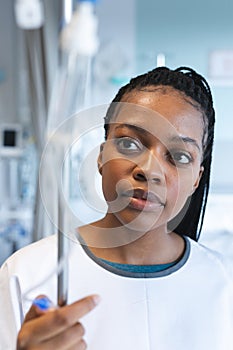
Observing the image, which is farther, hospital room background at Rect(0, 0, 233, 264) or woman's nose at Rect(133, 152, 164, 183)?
hospital room background at Rect(0, 0, 233, 264)

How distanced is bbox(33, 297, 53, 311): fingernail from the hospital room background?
90 millimetres

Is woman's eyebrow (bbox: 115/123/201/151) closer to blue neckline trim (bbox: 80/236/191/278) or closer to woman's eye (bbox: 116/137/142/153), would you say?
woman's eye (bbox: 116/137/142/153)

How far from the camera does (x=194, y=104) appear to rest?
0.51 m

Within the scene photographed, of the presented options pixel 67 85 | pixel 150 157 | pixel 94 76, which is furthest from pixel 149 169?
pixel 94 76

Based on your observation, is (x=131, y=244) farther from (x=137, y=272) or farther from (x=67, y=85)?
(x=67, y=85)

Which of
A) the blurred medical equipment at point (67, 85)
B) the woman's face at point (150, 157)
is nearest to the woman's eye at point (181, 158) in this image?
the woman's face at point (150, 157)

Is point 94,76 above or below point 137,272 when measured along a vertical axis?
below

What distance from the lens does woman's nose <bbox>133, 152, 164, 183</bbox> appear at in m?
0.47

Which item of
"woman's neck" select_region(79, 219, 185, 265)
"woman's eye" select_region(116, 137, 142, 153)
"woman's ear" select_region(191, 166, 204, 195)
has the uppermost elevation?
"woman's eye" select_region(116, 137, 142, 153)

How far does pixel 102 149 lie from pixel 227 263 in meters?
0.21

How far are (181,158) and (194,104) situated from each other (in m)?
0.07

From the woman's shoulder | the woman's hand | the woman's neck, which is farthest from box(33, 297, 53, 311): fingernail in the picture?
the woman's shoulder

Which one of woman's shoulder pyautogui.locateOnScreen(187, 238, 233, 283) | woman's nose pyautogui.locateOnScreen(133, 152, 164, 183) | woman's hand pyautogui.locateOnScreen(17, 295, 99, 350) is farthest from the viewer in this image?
woman's shoulder pyautogui.locateOnScreen(187, 238, 233, 283)

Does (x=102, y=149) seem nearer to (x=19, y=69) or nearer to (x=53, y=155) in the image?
(x=53, y=155)
